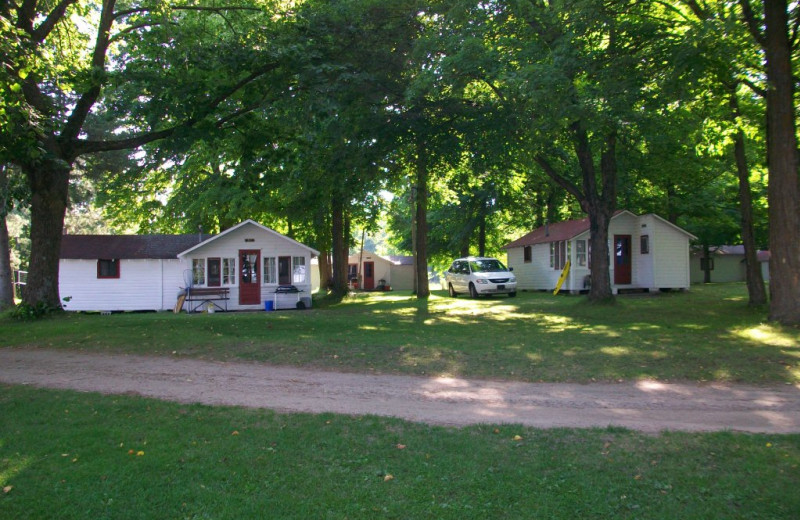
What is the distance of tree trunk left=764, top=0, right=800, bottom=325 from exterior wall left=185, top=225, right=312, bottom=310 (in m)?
17.1

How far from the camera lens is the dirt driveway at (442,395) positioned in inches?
252

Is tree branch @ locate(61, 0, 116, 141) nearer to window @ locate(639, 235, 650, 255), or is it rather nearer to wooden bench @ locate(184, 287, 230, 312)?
wooden bench @ locate(184, 287, 230, 312)

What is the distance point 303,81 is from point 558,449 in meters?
10.4

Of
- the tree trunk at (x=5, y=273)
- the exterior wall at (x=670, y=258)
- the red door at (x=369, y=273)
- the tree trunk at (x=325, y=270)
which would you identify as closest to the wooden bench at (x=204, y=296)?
the tree trunk at (x=5, y=273)

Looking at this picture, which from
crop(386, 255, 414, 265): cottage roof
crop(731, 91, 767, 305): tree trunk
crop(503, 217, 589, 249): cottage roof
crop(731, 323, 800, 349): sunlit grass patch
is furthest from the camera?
crop(386, 255, 414, 265): cottage roof

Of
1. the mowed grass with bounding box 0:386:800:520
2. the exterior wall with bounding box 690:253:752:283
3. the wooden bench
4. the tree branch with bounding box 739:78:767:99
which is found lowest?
the mowed grass with bounding box 0:386:800:520

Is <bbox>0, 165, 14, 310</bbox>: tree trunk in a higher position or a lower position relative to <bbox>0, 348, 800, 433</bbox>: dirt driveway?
higher

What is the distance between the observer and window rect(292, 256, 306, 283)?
80.1 feet

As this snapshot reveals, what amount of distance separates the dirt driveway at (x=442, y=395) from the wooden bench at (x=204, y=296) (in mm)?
13660

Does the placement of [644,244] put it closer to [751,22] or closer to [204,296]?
[751,22]

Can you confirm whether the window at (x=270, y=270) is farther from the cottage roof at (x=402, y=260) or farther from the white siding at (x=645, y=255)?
the cottage roof at (x=402, y=260)

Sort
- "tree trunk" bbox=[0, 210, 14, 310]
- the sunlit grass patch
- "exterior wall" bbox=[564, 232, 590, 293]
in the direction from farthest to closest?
"exterior wall" bbox=[564, 232, 590, 293] → "tree trunk" bbox=[0, 210, 14, 310] → the sunlit grass patch

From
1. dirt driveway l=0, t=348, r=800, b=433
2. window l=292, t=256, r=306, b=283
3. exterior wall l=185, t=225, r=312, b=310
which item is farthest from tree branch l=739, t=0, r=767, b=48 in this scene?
window l=292, t=256, r=306, b=283

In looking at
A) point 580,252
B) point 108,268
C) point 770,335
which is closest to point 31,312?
point 108,268
